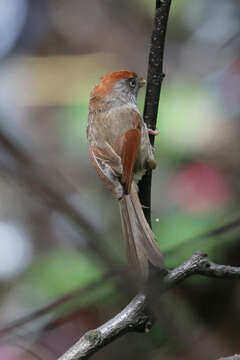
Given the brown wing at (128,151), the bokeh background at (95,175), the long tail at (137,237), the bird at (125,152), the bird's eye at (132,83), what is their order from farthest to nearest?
1. the bird's eye at (132,83)
2. the bokeh background at (95,175)
3. the brown wing at (128,151)
4. the bird at (125,152)
5. the long tail at (137,237)

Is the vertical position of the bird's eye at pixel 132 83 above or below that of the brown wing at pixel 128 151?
above

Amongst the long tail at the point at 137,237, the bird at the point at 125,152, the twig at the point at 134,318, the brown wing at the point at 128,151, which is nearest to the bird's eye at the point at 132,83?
the bird at the point at 125,152

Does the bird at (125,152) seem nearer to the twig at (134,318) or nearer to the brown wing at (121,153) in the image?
the brown wing at (121,153)

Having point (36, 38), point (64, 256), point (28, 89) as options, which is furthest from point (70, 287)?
point (36, 38)

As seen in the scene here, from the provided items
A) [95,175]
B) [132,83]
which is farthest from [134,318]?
[95,175]

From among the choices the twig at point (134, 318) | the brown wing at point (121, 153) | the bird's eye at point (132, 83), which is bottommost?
the twig at point (134, 318)

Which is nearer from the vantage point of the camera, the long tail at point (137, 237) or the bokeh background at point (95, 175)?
the long tail at point (137, 237)

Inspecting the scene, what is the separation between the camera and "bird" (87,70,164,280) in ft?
7.79

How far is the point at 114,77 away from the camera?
3363 mm

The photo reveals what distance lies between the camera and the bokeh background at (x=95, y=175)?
303 centimetres

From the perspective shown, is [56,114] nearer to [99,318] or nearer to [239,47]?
[239,47]

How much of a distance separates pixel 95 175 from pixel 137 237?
279cm

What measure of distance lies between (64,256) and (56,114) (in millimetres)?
2326

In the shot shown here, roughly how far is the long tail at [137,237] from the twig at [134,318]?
12 centimetres
